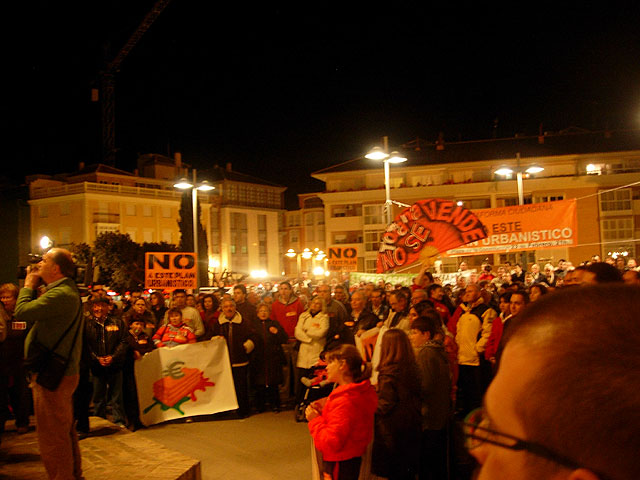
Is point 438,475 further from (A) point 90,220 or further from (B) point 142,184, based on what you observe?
(B) point 142,184

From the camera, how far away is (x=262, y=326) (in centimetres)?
967

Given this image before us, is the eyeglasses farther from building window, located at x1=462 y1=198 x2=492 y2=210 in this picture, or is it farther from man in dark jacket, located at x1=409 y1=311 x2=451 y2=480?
building window, located at x1=462 y1=198 x2=492 y2=210

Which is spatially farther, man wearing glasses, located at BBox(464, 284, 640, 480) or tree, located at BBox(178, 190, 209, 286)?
tree, located at BBox(178, 190, 209, 286)

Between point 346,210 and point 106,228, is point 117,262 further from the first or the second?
point 346,210

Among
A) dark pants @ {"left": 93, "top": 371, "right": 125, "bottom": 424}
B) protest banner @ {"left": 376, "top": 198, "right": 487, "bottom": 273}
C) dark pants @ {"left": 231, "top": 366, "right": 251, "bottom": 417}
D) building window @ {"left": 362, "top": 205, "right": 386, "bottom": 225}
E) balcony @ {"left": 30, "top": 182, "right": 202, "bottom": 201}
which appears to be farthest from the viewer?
balcony @ {"left": 30, "top": 182, "right": 202, "bottom": 201}

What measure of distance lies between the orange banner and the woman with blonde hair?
6.00 meters

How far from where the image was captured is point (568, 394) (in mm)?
879

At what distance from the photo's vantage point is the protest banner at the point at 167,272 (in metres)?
14.2

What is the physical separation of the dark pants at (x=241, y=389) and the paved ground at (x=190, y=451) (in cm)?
18

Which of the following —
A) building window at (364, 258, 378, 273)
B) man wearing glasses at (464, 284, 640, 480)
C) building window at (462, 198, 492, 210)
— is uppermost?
building window at (462, 198, 492, 210)

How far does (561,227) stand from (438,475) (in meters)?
7.27

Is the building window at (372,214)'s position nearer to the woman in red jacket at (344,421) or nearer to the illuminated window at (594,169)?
the illuminated window at (594,169)

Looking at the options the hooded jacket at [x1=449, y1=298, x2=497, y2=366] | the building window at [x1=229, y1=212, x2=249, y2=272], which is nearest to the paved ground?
the hooded jacket at [x1=449, y1=298, x2=497, y2=366]

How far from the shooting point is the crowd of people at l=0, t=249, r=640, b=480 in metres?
4.36
